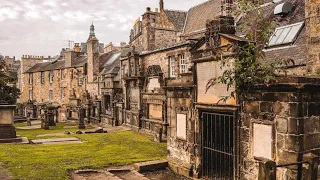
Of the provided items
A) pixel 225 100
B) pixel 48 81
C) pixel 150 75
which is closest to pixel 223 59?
pixel 225 100

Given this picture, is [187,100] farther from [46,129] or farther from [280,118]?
[46,129]

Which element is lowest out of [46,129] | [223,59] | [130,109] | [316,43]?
[46,129]

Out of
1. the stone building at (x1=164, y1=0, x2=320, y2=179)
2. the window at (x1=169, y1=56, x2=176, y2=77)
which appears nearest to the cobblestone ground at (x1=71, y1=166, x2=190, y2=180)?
the stone building at (x1=164, y1=0, x2=320, y2=179)

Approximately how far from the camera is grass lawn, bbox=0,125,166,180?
34.7 feet

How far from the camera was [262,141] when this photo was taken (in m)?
7.78

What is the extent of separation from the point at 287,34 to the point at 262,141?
11.3 meters

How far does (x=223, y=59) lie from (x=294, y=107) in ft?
8.41

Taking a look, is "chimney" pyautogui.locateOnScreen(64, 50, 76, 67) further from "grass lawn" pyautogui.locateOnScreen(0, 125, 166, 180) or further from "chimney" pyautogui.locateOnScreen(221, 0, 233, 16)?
"grass lawn" pyautogui.locateOnScreen(0, 125, 166, 180)

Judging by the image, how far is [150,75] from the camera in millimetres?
23188

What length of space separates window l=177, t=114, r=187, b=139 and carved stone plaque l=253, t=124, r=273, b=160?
3.17 meters

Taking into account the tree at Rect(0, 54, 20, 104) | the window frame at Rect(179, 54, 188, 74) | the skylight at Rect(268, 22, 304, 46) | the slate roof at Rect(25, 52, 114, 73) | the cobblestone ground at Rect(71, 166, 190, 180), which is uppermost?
the slate roof at Rect(25, 52, 114, 73)

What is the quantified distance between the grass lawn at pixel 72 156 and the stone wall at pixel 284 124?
6.07 metres

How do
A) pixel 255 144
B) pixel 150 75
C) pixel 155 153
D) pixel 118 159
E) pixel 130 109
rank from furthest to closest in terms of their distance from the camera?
pixel 130 109 < pixel 150 75 < pixel 155 153 < pixel 118 159 < pixel 255 144

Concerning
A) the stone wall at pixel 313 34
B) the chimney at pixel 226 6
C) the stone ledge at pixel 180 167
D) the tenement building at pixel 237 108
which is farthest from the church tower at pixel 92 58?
the stone ledge at pixel 180 167
